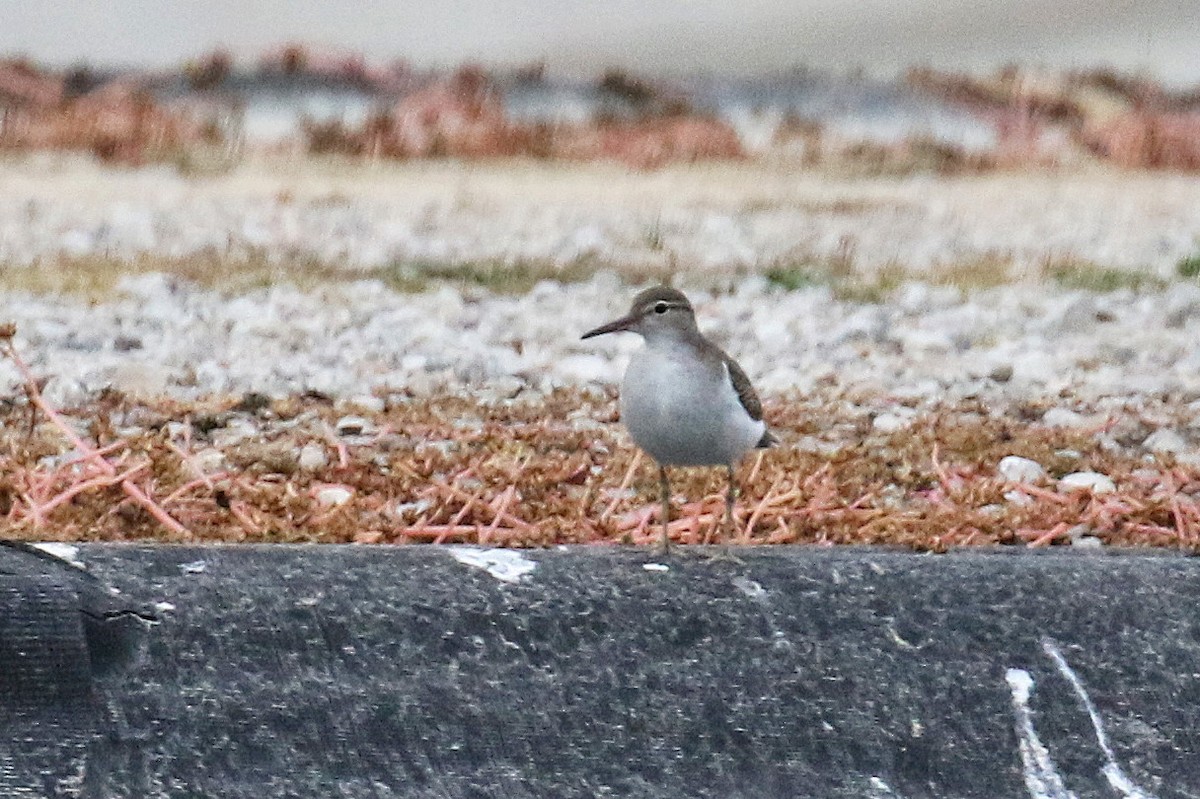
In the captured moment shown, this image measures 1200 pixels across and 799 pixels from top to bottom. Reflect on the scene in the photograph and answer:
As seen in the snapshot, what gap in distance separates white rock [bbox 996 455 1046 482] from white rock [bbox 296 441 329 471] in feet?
4.91

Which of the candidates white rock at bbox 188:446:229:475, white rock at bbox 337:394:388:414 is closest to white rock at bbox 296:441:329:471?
white rock at bbox 188:446:229:475

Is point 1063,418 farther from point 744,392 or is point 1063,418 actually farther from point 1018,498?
point 744,392

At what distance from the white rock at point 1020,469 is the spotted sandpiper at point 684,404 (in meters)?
1.12

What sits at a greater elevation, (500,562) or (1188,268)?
(500,562)

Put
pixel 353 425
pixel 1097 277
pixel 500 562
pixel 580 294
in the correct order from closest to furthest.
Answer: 1. pixel 500 562
2. pixel 353 425
3. pixel 580 294
4. pixel 1097 277

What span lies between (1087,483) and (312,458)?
→ 1675 mm

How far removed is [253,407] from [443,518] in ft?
4.18

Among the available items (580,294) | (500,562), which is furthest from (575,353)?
(500,562)

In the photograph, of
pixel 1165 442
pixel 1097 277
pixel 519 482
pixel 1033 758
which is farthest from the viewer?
pixel 1097 277

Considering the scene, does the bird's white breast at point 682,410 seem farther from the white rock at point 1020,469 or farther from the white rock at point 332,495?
the white rock at point 1020,469

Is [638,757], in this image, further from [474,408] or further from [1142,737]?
[474,408]

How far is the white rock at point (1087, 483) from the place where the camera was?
3.89 m

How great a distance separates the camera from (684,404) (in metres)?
2.97

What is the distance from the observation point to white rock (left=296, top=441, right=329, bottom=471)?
3.83m
